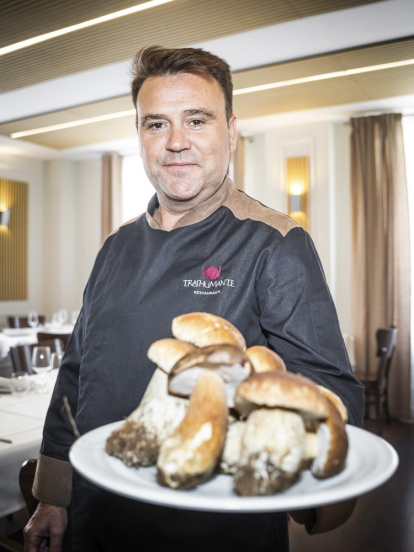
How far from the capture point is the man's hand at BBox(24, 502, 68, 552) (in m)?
1.56

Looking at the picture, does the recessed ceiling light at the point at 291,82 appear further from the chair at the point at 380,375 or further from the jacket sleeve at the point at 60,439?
the jacket sleeve at the point at 60,439

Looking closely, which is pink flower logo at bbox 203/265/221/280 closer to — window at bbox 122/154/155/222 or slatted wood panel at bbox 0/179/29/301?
window at bbox 122/154/155/222

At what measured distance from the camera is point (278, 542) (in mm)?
1361

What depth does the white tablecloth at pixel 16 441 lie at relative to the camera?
224 cm

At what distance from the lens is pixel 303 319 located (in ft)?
3.80

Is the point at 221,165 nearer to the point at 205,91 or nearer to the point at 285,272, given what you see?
the point at 205,91

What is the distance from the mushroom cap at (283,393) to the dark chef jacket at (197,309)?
1.29 ft

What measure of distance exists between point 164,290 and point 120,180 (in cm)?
901

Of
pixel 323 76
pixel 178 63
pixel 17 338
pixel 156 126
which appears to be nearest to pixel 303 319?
pixel 156 126

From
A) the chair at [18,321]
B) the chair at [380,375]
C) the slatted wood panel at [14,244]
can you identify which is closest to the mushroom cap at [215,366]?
the chair at [380,375]

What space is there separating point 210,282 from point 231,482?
671 mm

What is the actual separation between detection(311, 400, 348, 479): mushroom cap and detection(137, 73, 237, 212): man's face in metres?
0.84

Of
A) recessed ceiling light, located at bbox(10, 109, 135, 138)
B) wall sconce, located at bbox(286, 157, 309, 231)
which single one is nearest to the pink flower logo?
recessed ceiling light, located at bbox(10, 109, 135, 138)

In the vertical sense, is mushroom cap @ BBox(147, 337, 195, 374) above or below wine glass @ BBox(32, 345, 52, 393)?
above
